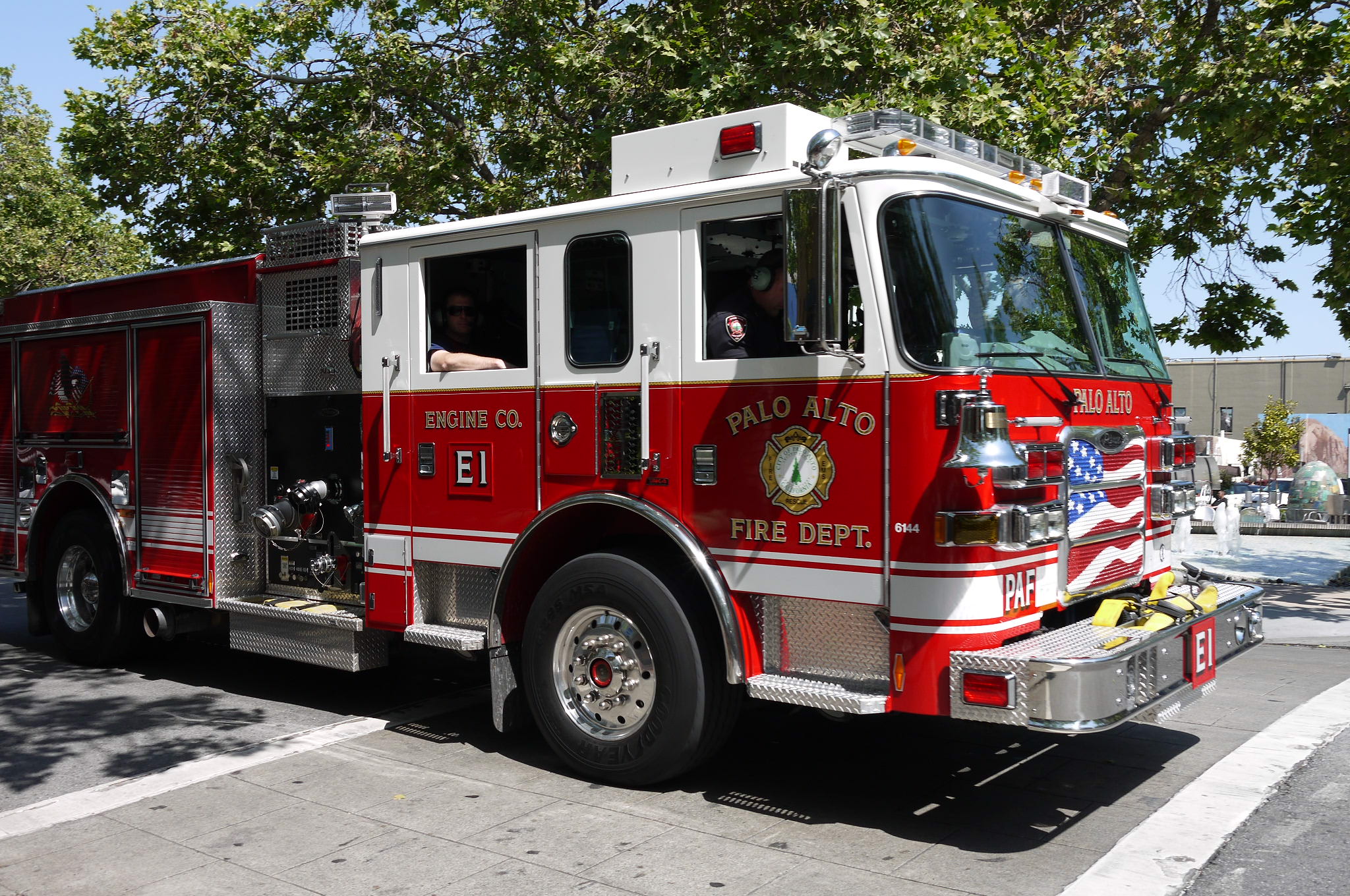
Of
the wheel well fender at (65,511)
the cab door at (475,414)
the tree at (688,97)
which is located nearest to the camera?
the cab door at (475,414)

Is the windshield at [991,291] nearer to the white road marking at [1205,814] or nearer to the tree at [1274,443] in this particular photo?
the white road marking at [1205,814]

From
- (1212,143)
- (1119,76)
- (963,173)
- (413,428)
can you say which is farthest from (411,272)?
(1119,76)

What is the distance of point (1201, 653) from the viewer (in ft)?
16.8

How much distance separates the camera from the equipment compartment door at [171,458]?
730 centimetres

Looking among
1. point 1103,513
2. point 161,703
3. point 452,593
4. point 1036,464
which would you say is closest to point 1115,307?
point 1103,513

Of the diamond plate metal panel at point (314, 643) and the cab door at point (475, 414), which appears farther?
the diamond plate metal panel at point (314, 643)

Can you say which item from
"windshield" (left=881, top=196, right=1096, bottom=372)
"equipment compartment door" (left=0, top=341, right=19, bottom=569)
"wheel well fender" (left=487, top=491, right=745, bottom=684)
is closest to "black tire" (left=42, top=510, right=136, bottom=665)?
"equipment compartment door" (left=0, top=341, right=19, bottom=569)

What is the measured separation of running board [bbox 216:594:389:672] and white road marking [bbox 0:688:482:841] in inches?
14.0

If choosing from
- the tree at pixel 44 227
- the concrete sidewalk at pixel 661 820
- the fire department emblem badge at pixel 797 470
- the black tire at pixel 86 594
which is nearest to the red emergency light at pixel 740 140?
the fire department emblem badge at pixel 797 470

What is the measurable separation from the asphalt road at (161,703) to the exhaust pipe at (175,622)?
366 millimetres

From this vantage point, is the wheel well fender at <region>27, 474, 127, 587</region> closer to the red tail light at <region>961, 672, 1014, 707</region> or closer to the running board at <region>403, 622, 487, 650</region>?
the running board at <region>403, 622, 487, 650</region>

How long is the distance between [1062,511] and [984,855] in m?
1.40

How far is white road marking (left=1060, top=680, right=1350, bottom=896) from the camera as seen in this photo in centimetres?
424

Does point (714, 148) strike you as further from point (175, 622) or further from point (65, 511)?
point (65, 511)
